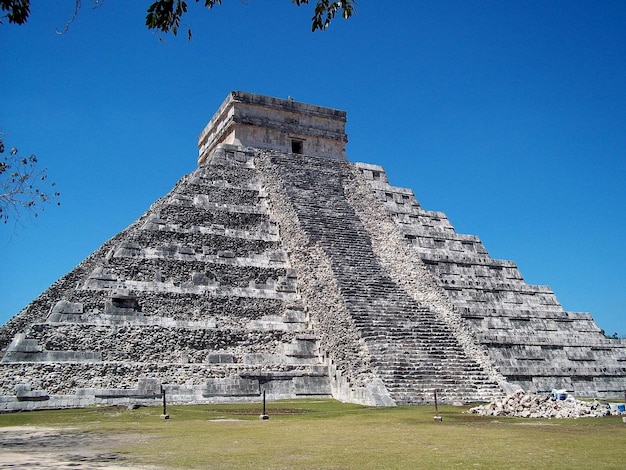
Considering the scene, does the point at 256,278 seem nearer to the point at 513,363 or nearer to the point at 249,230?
the point at 249,230

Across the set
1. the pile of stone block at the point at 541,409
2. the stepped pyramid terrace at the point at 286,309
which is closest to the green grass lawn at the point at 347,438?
the pile of stone block at the point at 541,409

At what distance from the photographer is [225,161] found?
24.8 metres

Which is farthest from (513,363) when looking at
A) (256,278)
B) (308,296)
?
(256,278)

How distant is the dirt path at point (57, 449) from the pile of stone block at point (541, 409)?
7.52 meters

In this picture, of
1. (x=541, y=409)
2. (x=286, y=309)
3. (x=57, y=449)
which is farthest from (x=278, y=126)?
(x=57, y=449)

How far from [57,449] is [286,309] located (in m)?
11.4

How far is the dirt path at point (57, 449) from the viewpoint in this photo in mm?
7383

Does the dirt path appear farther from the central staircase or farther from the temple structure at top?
the temple structure at top

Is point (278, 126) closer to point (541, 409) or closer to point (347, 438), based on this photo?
point (541, 409)

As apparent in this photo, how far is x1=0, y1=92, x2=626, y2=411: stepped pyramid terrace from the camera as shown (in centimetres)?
1630

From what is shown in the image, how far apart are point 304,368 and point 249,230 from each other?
20.0 feet

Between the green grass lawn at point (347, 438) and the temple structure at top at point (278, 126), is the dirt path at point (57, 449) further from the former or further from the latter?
the temple structure at top at point (278, 126)

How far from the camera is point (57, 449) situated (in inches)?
345

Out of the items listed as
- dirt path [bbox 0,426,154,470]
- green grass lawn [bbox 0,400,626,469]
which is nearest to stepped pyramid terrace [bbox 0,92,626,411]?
green grass lawn [bbox 0,400,626,469]
